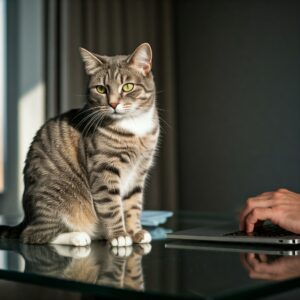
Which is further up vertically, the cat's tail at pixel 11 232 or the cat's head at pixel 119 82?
the cat's head at pixel 119 82

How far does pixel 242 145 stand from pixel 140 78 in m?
2.14

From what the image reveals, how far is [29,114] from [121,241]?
78.9 inches

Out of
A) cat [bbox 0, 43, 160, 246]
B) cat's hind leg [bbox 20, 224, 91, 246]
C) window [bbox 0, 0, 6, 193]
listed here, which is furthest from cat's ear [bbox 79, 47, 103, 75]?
window [bbox 0, 0, 6, 193]

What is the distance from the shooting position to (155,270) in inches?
34.6

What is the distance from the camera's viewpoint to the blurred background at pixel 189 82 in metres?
3.08

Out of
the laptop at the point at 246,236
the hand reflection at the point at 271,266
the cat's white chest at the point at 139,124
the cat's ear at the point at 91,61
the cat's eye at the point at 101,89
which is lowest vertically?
the hand reflection at the point at 271,266

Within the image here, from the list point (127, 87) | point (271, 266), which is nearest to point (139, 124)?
point (127, 87)

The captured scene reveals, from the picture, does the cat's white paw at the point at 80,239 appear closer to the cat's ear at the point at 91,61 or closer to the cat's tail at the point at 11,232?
the cat's tail at the point at 11,232

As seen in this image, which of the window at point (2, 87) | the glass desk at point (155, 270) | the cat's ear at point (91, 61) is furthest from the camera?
the window at point (2, 87)

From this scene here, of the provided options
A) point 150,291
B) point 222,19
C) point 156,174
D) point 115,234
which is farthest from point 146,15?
point 150,291

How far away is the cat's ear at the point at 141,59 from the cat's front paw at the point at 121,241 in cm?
42

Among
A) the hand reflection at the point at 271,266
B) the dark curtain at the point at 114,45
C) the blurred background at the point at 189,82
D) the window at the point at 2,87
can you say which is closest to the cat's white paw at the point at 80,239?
the hand reflection at the point at 271,266

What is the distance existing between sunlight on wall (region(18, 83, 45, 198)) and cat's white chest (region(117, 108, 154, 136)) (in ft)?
5.66

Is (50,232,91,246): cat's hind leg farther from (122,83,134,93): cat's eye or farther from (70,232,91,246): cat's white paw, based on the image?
(122,83,134,93): cat's eye
